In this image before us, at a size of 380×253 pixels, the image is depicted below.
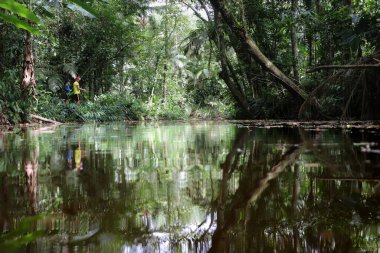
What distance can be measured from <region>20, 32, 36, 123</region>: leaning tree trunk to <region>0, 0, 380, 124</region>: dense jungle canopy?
0.09 feet

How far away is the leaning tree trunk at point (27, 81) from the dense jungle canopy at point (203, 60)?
0.09 ft

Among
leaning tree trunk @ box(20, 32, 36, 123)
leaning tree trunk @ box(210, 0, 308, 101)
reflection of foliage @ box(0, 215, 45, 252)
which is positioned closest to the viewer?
reflection of foliage @ box(0, 215, 45, 252)

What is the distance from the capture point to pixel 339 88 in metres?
8.00

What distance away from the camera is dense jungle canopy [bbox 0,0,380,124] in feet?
24.2

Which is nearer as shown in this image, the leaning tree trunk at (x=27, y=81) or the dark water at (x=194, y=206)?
the dark water at (x=194, y=206)

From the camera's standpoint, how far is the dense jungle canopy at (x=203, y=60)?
738 cm

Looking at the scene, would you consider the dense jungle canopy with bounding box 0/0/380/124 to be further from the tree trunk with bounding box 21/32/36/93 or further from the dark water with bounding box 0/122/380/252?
the dark water with bounding box 0/122/380/252

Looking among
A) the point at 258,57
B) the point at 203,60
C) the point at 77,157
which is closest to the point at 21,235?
the point at 77,157

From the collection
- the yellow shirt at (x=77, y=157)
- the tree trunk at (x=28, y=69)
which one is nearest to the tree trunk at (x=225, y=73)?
the tree trunk at (x=28, y=69)

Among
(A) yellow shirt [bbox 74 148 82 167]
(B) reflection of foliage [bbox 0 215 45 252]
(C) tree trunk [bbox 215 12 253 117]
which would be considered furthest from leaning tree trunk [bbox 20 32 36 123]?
(B) reflection of foliage [bbox 0 215 45 252]

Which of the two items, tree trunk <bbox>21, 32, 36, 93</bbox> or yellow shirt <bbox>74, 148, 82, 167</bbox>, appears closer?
yellow shirt <bbox>74, 148, 82, 167</bbox>

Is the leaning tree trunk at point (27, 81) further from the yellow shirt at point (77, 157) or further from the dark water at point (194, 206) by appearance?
the dark water at point (194, 206)

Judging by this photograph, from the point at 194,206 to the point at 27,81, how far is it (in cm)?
1101

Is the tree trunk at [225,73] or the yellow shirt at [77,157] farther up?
the tree trunk at [225,73]
